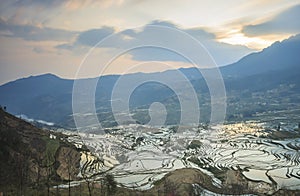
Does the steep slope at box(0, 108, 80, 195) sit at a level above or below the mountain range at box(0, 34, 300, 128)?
below

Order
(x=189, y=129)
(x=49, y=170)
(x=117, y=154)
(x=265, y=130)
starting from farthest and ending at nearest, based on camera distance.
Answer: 1. (x=189, y=129)
2. (x=265, y=130)
3. (x=117, y=154)
4. (x=49, y=170)

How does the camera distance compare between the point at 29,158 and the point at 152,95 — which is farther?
the point at 152,95

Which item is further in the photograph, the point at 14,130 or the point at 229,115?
the point at 229,115

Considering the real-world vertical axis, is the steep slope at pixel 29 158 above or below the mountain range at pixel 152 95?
below

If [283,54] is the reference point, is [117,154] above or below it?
below

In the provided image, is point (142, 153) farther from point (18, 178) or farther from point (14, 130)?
point (18, 178)

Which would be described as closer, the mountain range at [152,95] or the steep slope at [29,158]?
the steep slope at [29,158]

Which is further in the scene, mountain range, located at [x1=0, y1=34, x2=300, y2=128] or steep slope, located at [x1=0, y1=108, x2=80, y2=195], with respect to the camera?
mountain range, located at [x1=0, y1=34, x2=300, y2=128]

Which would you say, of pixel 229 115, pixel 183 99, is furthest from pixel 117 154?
pixel 183 99
